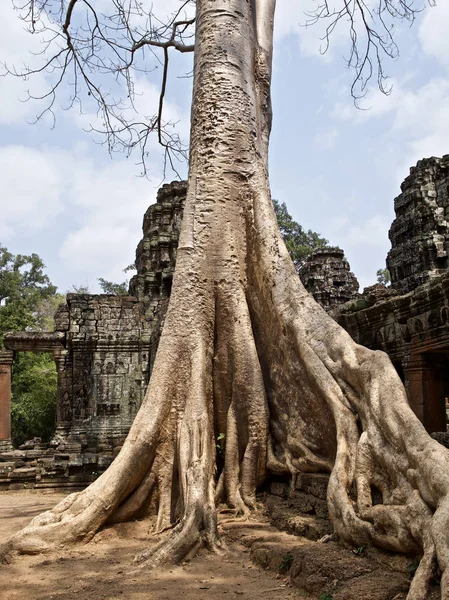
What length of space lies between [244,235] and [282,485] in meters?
1.94

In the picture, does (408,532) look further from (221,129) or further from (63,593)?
(221,129)

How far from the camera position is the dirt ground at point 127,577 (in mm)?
2562

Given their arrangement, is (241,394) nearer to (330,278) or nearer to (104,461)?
(104,461)

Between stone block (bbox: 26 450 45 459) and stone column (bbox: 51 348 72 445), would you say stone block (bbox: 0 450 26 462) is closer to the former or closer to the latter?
stone block (bbox: 26 450 45 459)

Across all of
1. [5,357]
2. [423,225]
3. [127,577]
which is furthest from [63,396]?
[127,577]

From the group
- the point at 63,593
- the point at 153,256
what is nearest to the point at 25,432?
the point at 153,256

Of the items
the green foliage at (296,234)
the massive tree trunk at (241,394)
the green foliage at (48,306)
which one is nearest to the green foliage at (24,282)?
the green foliage at (48,306)

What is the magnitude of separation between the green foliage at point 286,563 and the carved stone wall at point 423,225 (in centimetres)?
875

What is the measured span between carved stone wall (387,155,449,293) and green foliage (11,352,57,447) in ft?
39.4

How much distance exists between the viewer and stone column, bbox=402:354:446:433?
195 inches

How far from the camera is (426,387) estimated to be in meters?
4.98

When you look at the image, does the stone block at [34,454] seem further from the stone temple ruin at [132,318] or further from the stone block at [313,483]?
the stone block at [313,483]

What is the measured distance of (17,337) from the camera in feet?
41.2

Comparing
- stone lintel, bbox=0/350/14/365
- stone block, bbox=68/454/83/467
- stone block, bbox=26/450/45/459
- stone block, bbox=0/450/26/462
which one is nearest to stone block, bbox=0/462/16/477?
stone block, bbox=68/454/83/467
